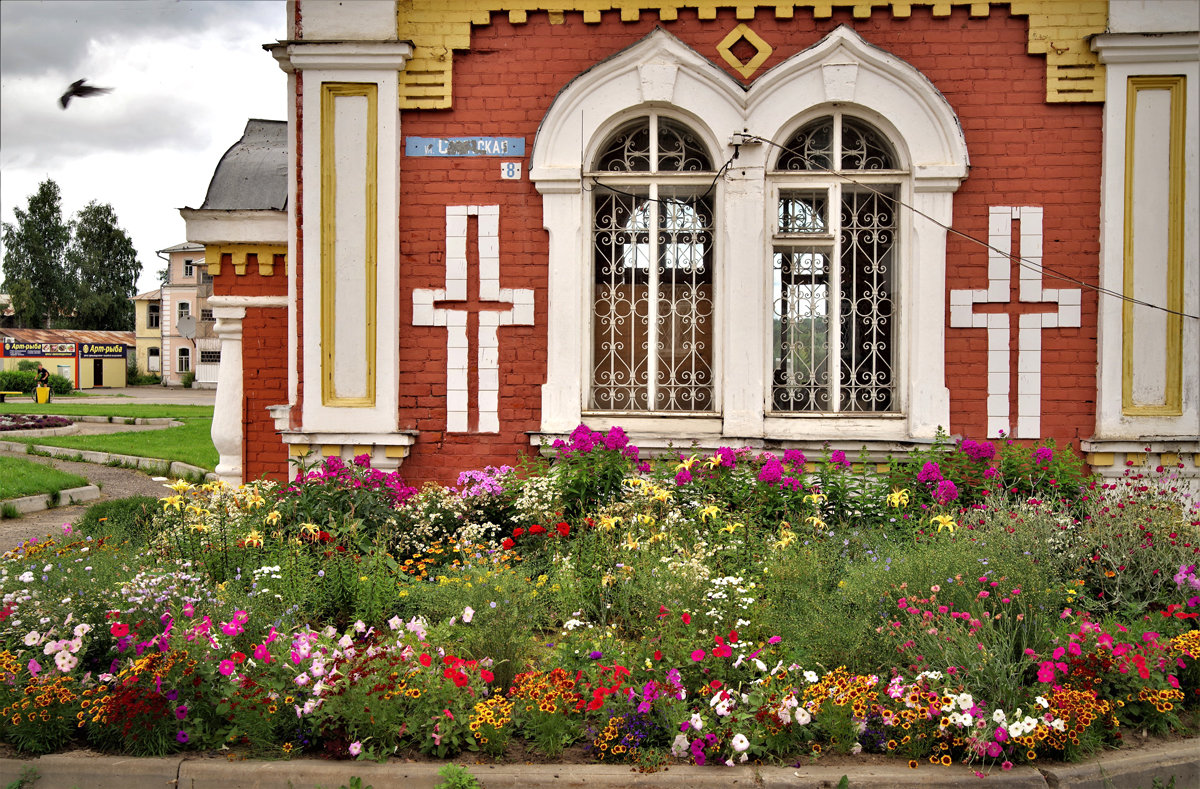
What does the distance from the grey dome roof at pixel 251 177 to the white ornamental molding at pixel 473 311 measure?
1.81m

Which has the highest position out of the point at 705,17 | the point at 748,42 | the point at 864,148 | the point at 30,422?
the point at 705,17

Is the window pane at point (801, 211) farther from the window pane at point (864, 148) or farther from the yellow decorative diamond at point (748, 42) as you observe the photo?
the yellow decorative diamond at point (748, 42)

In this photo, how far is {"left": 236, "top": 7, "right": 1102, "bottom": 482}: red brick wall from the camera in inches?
245

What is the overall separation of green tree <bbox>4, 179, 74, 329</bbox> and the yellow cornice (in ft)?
162

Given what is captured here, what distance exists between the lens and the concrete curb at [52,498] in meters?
9.34

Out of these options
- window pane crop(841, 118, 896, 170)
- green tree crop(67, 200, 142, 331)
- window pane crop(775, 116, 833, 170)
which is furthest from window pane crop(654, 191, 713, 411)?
green tree crop(67, 200, 142, 331)

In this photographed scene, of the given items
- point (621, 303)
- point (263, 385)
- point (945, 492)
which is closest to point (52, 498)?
point (263, 385)

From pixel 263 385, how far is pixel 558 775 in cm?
511

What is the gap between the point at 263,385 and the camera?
7.25 metres

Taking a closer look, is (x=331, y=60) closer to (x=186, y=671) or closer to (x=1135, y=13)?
(x=186, y=671)

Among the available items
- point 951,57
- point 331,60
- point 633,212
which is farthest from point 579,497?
point 951,57

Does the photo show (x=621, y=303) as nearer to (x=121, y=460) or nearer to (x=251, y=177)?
(x=251, y=177)

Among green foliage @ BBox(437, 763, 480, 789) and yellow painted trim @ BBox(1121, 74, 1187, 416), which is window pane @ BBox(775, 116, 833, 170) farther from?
green foliage @ BBox(437, 763, 480, 789)

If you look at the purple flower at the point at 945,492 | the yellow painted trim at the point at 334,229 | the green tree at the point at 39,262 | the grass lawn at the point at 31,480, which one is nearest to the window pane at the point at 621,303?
the yellow painted trim at the point at 334,229
